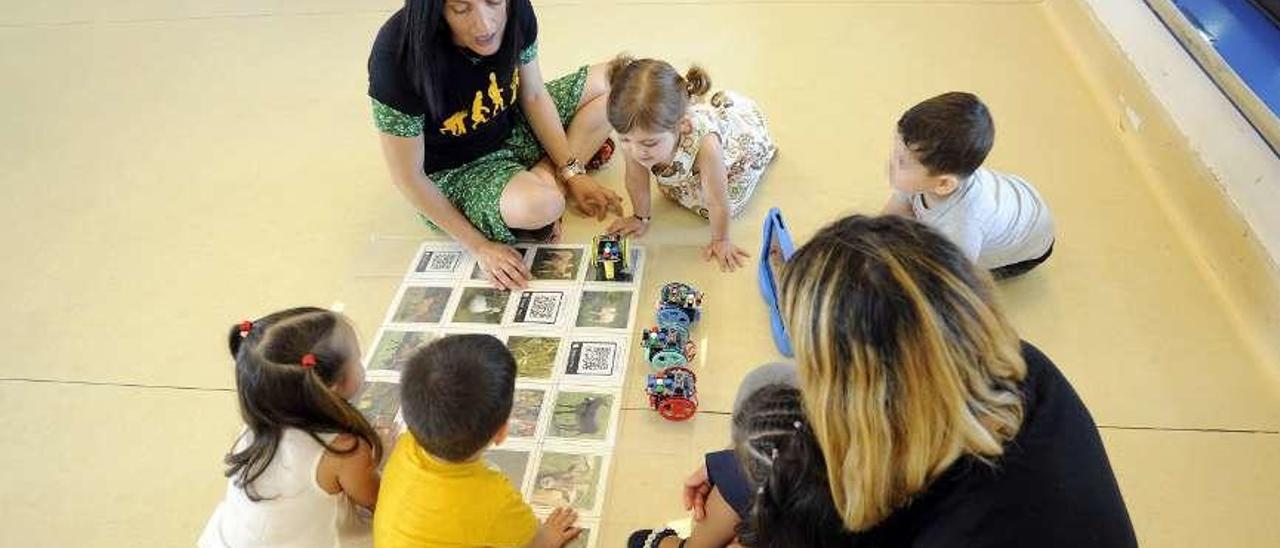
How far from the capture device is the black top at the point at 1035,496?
29.2 inches

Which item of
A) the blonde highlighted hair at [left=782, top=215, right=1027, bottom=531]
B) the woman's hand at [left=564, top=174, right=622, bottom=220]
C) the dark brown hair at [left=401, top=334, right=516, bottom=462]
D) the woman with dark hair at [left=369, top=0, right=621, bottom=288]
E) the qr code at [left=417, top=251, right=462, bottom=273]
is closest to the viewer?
the blonde highlighted hair at [left=782, top=215, right=1027, bottom=531]

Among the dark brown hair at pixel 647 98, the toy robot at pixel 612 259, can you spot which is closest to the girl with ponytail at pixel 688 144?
the dark brown hair at pixel 647 98

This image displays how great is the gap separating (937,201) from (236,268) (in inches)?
62.1

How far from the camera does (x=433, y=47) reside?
1436 millimetres

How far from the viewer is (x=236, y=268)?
1.89 metres

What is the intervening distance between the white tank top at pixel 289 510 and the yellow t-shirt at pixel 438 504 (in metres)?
0.11

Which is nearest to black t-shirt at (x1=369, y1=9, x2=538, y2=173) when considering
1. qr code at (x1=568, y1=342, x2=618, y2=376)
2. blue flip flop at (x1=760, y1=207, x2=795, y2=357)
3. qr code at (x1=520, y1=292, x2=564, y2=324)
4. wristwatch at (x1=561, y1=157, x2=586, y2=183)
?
wristwatch at (x1=561, y1=157, x2=586, y2=183)

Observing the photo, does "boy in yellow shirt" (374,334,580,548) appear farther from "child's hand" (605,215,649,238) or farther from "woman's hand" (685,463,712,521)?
"child's hand" (605,215,649,238)

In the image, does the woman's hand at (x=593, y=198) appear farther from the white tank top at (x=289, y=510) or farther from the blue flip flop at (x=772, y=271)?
the white tank top at (x=289, y=510)

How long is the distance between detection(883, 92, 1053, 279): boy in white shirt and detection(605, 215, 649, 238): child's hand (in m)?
→ 0.55

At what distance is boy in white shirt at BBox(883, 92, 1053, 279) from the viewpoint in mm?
1345

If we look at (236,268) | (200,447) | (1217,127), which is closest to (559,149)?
(236,268)

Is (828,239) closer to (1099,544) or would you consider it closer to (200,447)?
(1099,544)

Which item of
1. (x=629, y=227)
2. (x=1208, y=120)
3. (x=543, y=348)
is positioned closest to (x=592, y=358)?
(x=543, y=348)
